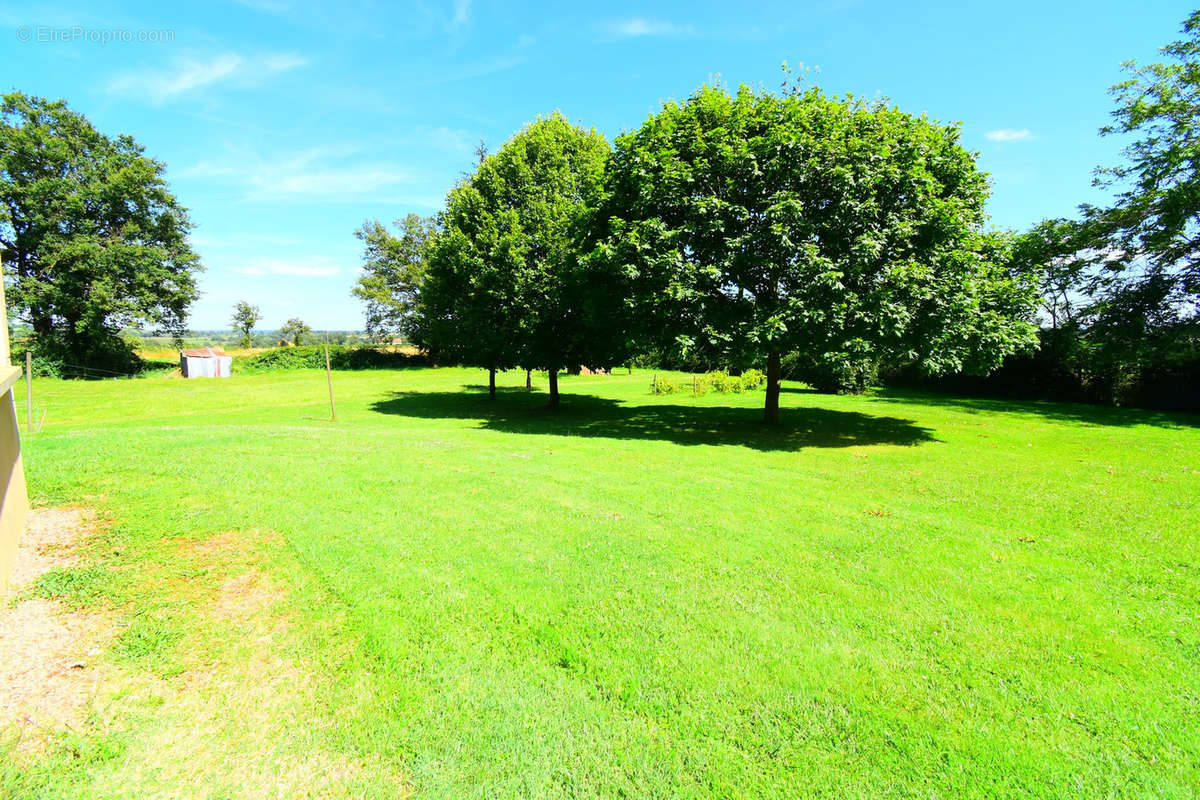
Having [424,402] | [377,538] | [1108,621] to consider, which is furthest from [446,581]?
[424,402]

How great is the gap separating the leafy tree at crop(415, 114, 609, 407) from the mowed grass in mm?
9282

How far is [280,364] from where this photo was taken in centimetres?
4709

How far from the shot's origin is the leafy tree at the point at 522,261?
18859mm

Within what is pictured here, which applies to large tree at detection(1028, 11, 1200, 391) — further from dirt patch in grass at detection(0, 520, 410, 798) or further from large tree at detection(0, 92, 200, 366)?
large tree at detection(0, 92, 200, 366)

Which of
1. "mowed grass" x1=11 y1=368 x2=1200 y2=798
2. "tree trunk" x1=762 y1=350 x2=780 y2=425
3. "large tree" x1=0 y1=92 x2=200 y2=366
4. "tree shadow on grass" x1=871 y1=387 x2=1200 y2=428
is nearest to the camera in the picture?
"mowed grass" x1=11 y1=368 x2=1200 y2=798

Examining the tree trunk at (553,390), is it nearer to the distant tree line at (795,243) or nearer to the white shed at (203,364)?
the distant tree line at (795,243)

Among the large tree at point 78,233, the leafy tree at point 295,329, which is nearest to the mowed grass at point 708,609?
the large tree at point 78,233

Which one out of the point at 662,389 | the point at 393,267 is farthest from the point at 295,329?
the point at 662,389

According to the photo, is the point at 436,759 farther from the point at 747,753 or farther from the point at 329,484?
the point at 329,484

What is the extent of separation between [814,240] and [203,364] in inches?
2018

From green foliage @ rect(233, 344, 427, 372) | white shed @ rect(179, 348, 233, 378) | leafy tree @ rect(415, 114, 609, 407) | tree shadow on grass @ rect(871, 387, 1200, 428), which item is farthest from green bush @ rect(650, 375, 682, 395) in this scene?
white shed @ rect(179, 348, 233, 378)

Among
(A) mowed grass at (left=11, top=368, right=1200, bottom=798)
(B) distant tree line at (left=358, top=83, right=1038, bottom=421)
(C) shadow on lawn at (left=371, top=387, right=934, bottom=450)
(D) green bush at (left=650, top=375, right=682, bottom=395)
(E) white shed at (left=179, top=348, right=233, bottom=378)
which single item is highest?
(B) distant tree line at (left=358, top=83, right=1038, bottom=421)

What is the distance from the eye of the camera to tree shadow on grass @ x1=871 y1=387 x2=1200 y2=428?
1842 centimetres

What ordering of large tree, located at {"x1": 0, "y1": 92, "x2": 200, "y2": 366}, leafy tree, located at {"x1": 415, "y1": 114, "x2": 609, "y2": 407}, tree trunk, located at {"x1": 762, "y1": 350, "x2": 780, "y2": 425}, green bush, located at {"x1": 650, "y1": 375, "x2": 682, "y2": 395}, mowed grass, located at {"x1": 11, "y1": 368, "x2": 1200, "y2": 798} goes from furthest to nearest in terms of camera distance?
large tree, located at {"x1": 0, "y1": 92, "x2": 200, "y2": 366} → green bush, located at {"x1": 650, "y1": 375, "x2": 682, "y2": 395} → leafy tree, located at {"x1": 415, "y1": 114, "x2": 609, "y2": 407} → tree trunk, located at {"x1": 762, "y1": 350, "x2": 780, "y2": 425} → mowed grass, located at {"x1": 11, "y1": 368, "x2": 1200, "y2": 798}
